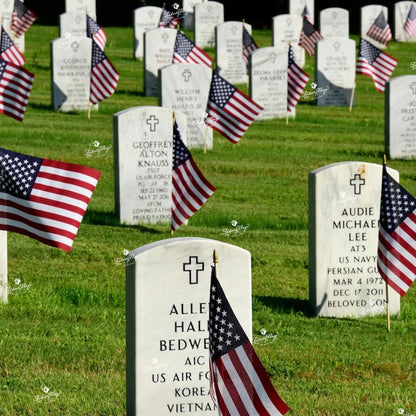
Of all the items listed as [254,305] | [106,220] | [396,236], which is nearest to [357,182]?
[396,236]

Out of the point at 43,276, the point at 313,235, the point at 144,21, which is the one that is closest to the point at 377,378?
the point at 313,235

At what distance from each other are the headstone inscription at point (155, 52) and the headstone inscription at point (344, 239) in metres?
13.7

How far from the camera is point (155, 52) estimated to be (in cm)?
2266

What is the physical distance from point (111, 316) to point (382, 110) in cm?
1400

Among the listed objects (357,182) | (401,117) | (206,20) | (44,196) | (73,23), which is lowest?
(401,117)

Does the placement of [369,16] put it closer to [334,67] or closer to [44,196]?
[334,67]

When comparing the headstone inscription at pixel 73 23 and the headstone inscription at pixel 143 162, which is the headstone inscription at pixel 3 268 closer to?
the headstone inscription at pixel 143 162

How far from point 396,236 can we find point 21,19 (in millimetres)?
19305

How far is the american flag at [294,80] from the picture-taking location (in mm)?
19688

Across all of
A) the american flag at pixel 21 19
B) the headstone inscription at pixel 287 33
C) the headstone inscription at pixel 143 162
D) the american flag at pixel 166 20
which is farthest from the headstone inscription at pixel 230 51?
the headstone inscription at pixel 143 162

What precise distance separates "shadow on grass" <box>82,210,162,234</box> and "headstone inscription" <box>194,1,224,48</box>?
17219 mm

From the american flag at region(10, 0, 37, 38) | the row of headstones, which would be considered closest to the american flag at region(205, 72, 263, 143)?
the row of headstones

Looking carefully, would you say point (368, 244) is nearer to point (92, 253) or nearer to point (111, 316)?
point (111, 316)

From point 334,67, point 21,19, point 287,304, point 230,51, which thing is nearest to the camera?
point 287,304
